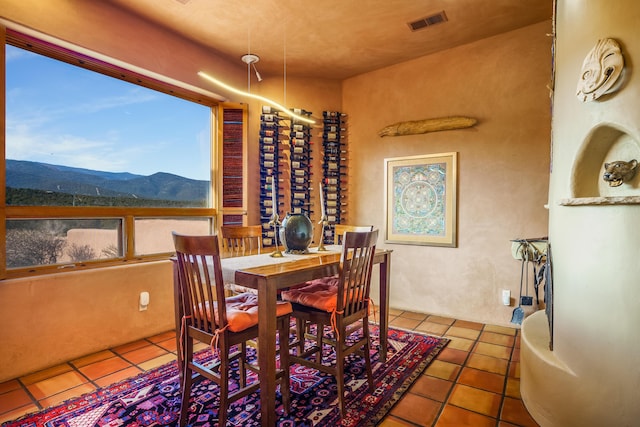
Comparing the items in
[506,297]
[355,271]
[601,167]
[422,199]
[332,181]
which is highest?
[332,181]

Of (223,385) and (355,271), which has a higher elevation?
(355,271)

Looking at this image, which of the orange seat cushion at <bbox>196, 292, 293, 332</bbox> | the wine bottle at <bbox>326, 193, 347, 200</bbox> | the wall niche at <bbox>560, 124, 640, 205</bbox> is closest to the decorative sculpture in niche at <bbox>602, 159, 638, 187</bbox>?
the wall niche at <bbox>560, 124, 640, 205</bbox>

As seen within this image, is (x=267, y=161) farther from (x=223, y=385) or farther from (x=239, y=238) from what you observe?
(x=223, y=385)

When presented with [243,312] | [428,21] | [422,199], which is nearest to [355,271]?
[243,312]

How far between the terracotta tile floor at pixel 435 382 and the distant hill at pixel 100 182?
52.9 inches

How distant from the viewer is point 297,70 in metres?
4.19

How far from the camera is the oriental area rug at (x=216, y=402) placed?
1.87 metres

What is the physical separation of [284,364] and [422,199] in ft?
→ 8.43

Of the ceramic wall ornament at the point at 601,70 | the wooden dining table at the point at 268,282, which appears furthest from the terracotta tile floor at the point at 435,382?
the ceramic wall ornament at the point at 601,70

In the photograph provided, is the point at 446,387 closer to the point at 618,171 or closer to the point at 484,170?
the point at 618,171

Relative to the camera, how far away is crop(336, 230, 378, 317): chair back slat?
197 centimetres

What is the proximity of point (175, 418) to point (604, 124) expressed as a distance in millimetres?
2621

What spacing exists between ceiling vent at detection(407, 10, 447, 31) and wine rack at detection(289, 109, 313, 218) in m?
1.59

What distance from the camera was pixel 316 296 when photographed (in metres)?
2.16
